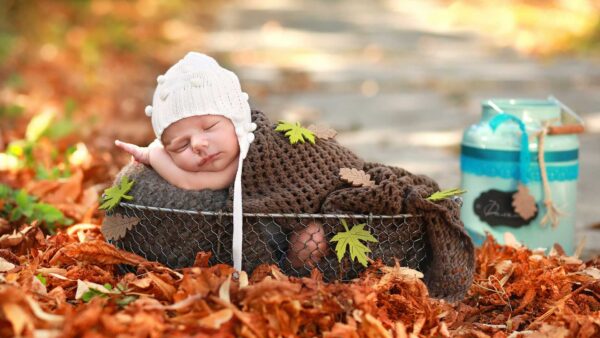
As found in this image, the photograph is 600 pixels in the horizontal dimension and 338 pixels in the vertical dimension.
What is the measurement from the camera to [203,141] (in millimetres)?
2857

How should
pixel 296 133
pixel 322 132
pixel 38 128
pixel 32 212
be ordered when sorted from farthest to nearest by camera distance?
pixel 38 128
pixel 32 212
pixel 322 132
pixel 296 133

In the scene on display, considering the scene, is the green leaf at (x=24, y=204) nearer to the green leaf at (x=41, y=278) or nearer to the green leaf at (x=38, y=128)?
the green leaf at (x=41, y=278)

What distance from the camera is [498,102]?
3.86m

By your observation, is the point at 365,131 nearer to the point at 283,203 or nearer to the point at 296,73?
the point at 296,73

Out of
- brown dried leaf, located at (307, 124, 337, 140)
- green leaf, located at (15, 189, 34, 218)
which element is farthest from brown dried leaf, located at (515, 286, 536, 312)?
green leaf, located at (15, 189, 34, 218)

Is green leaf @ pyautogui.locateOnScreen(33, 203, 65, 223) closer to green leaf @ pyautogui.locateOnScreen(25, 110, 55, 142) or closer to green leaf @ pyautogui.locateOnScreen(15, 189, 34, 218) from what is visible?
green leaf @ pyautogui.locateOnScreen(15, 189, 34, 218)

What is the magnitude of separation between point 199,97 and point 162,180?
1.12 ft

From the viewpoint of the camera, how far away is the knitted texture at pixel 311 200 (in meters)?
2.89

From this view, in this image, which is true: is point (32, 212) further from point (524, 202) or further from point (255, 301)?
point (524, 202)

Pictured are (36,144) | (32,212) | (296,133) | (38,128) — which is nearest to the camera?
(296,133)

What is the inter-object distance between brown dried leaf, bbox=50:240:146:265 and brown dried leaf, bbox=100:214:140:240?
0.15 feet

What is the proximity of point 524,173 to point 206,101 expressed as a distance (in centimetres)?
147

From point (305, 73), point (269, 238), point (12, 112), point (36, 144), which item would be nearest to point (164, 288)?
point (269, 238)

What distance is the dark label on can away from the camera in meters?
3.72
